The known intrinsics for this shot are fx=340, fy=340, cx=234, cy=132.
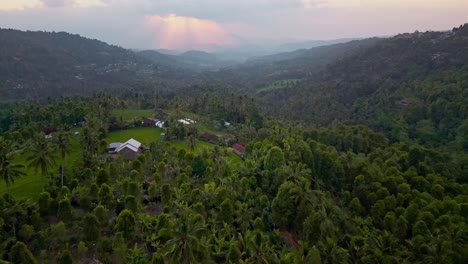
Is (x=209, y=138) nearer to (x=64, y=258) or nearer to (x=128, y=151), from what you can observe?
(x=128, y=151)

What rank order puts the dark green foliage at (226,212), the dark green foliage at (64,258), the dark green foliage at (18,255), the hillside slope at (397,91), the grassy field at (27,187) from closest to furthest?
the dark green foliage at (18,255) < the dark green foliage at (64,258) < the dark green foliage at (226,212) < the grassy field at (27,187) < the hillside slope at (397,91)

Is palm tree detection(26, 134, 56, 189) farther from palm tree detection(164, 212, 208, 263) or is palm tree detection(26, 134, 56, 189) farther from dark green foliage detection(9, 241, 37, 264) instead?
palm tree detection(164, 212, 208, 263)

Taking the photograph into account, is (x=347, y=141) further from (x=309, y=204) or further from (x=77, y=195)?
(x=77, y=195)

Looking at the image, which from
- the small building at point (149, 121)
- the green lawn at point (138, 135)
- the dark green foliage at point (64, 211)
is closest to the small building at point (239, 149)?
the green lawn at point (138, 135)

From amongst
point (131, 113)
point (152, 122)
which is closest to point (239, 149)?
point (152, 122)

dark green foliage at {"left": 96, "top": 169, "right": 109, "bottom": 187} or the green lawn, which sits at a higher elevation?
dark green foliage at {"left": 96, "top": 169, "right": 109, "bottom": 187}

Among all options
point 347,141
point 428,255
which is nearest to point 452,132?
point 347,141

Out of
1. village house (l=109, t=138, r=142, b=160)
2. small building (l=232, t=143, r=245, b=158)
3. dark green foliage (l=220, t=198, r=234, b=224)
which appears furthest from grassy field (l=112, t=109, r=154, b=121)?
dark green foliage (l=220, t=198, r=234, b=224)

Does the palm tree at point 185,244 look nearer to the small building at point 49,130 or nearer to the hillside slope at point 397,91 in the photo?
the small building at point 49,130
